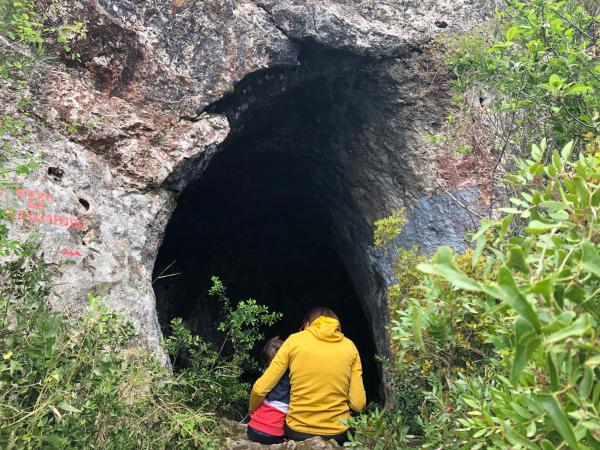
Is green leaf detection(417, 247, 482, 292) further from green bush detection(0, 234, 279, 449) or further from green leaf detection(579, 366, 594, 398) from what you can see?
green bush detection(0, 234, 279, 449)

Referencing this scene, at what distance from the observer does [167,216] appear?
15.2ft

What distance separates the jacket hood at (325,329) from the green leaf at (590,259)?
302 centimetres

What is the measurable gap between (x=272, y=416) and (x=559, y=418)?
3.30m

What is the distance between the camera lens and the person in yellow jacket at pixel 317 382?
3.84 m

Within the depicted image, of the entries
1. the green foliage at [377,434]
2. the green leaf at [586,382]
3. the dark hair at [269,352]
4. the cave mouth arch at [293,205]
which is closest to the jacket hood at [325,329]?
the green foliage at [377,434]

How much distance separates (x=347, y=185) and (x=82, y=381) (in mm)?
A: 5298

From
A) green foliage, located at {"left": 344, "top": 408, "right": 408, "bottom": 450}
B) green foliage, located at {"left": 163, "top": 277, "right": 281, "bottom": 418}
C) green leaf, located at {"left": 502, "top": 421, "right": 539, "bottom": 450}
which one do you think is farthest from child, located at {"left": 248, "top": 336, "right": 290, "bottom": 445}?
green leaf, located at {"left": 502, "top": 421, "right": 539, "bottom": 450}

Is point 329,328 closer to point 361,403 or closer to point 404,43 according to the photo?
point 361,403

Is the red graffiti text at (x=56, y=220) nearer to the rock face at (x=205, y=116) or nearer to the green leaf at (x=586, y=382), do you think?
the rock face at (x=205, y=116)

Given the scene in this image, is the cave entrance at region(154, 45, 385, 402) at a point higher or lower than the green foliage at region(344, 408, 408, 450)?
higher

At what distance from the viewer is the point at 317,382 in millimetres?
3844

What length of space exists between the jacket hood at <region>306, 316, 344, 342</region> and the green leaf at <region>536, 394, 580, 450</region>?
116 inches

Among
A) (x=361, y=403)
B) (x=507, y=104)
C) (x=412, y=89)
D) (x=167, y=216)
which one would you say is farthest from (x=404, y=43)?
(x=361, y=403)

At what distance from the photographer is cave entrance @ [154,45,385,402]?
6.35m
